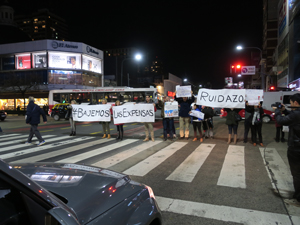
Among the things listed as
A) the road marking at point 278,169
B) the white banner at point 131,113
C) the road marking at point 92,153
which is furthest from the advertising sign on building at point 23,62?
the road marking at point 278,169

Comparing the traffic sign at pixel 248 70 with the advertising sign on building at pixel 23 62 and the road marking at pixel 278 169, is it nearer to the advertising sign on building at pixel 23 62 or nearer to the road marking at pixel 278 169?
the road marking at pixel 278 169

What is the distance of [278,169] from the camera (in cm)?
604

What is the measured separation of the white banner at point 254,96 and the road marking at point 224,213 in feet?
21.0

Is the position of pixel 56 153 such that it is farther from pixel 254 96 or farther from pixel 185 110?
pixel 254 96

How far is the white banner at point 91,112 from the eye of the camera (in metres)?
11.7

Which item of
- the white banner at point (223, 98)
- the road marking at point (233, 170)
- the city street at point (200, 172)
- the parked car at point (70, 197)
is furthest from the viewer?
the white banner at point (223, 98)

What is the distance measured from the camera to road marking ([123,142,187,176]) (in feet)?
19.3

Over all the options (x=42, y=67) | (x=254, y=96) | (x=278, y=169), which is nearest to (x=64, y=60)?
(x=42, y=67)

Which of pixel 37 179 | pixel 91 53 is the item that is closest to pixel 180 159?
pixel 37 179

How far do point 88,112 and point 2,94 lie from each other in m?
44.1

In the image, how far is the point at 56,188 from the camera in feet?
6.46

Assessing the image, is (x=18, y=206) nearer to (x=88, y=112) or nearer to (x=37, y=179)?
(x=37, y=179)

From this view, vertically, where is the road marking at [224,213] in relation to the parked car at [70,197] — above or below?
below

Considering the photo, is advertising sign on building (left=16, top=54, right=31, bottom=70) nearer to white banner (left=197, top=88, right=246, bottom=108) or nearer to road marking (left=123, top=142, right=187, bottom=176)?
white banner (left=197, top=88, right=246, bottom=108)
